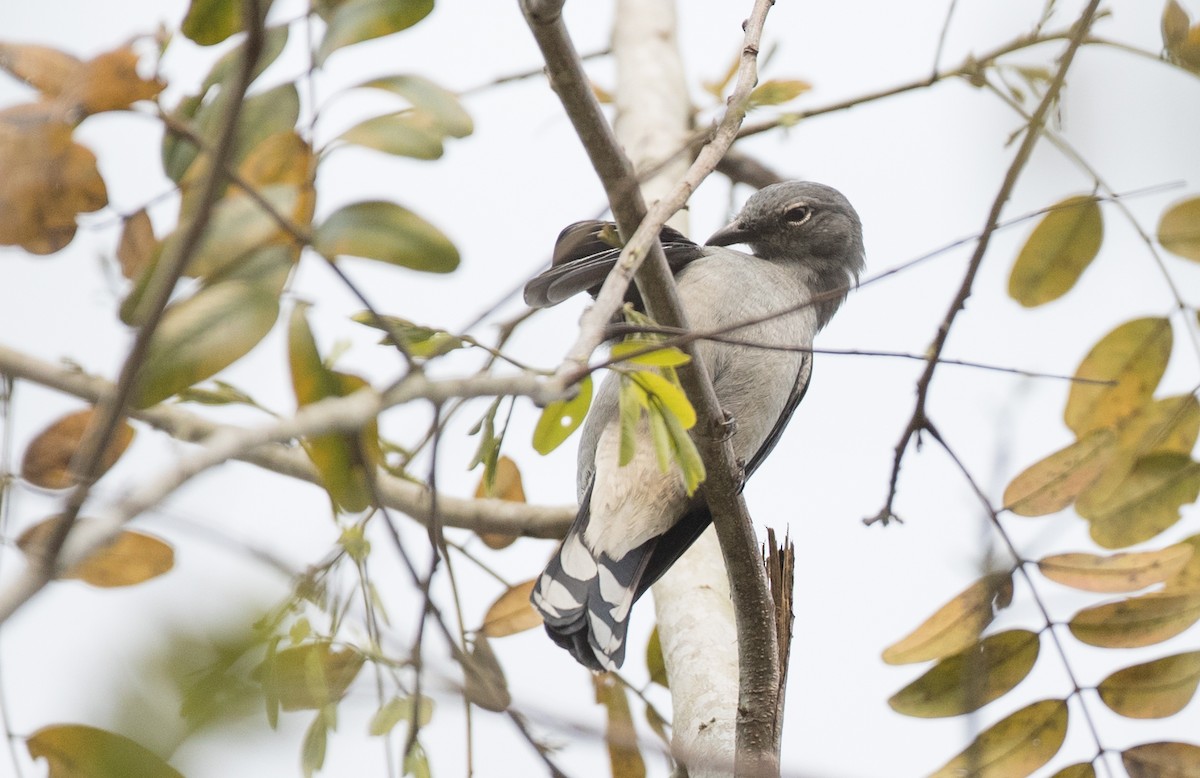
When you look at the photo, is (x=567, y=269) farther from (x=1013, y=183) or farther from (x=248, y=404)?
(x=1013, y=183)

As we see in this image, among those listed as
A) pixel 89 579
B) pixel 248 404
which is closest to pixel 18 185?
pixel 89 579

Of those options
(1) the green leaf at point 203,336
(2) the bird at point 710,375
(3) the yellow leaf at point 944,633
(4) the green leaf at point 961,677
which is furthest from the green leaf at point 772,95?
(4) the green leaf at point 961,677

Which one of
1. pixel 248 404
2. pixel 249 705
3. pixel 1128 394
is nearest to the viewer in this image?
pixel 249 705

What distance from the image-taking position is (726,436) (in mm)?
2938

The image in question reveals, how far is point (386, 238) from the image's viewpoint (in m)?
1.93

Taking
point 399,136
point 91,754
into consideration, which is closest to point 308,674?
point 91,754

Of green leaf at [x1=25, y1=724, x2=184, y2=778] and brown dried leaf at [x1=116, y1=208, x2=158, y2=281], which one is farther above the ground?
brown dried leaf at [x1=116, y1=208, x2=158, y2=281]

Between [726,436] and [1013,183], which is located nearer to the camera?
[1013,183]

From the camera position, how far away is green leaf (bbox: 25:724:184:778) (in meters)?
1.16

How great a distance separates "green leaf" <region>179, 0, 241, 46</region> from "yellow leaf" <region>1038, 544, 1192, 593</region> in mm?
2358

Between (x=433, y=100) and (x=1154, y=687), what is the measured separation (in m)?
2.26

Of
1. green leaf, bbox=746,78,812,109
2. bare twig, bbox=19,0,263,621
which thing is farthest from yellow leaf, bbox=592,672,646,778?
bare twig, bbox=19,0,263,621

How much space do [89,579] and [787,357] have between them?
8.69 ft

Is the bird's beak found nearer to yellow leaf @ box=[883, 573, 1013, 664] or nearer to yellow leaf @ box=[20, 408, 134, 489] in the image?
yellow leaf @ box=[883, 573, 1013, 664]
